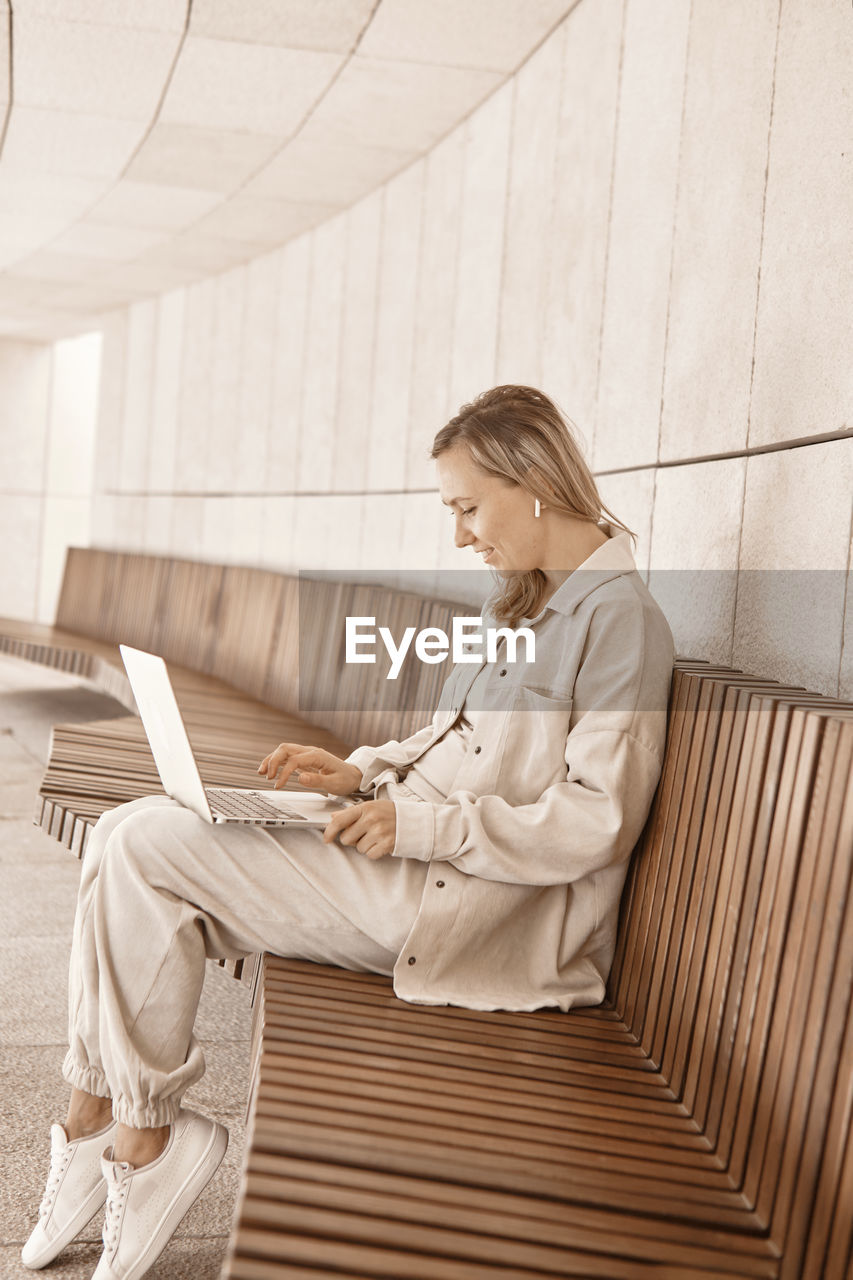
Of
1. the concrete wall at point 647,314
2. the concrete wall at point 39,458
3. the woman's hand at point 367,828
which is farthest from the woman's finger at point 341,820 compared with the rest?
the concrete wall at point 39,458

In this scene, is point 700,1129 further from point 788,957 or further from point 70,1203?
point 70,1203

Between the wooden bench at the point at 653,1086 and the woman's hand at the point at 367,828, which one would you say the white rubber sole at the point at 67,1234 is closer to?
the wooden bench at the point at 653,1086

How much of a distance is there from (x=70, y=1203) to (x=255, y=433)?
21.6 feet

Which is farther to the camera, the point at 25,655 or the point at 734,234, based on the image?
the point at 25,655

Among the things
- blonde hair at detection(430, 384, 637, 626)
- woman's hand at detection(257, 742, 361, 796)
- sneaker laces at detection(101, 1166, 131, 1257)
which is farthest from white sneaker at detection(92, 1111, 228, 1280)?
blonde hair at detection(430, 384, 637, 626)

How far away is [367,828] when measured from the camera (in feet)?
7.39

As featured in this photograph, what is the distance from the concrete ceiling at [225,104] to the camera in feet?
15.3

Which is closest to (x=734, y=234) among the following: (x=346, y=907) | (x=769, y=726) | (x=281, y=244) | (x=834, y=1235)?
(x=769, y=726)

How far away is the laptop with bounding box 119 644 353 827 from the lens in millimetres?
2268

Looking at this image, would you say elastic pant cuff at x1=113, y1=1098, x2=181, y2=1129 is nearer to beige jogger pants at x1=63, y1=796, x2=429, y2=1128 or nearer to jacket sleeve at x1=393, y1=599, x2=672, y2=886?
beige jogger pants at x1=63, y1=796, x2=429, y2=1128

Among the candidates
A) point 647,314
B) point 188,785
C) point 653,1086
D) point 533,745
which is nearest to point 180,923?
point 188,785

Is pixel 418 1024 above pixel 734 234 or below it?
below

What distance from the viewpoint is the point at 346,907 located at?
2.30 meters

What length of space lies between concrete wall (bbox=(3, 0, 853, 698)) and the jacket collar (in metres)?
0.37
